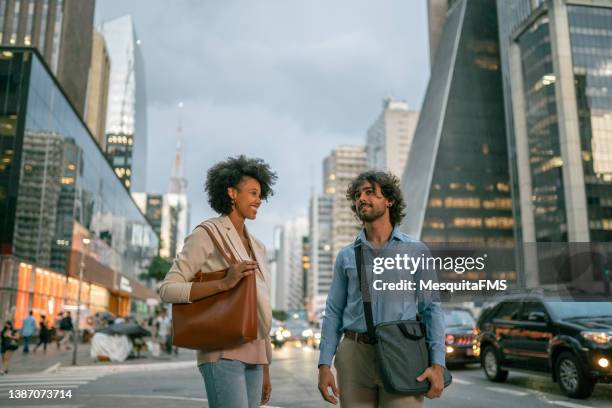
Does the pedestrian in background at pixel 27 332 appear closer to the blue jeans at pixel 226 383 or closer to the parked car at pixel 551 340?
the parked car at pixel 551 340

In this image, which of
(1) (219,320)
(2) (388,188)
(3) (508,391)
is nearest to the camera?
(1) (219,320)

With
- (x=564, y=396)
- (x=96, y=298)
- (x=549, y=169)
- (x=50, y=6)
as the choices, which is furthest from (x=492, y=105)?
(x=564, y=396)

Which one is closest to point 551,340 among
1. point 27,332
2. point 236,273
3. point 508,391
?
point 508,391

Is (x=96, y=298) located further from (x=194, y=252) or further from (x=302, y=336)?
(x=194, y=252)

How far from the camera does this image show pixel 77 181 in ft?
161

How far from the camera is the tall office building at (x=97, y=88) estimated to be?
Result: 115 meters

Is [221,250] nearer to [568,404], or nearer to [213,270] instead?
[213,270]

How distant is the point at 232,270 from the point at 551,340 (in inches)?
357

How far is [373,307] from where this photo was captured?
3.52 meters

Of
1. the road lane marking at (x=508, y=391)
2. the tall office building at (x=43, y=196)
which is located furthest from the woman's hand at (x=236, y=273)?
the tall office building at (x=43, y=196)

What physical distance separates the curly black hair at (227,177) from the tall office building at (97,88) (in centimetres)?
11487

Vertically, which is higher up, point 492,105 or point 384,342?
point 492,105

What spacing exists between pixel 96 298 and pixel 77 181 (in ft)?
47.4

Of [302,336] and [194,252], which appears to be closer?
[194,252]
